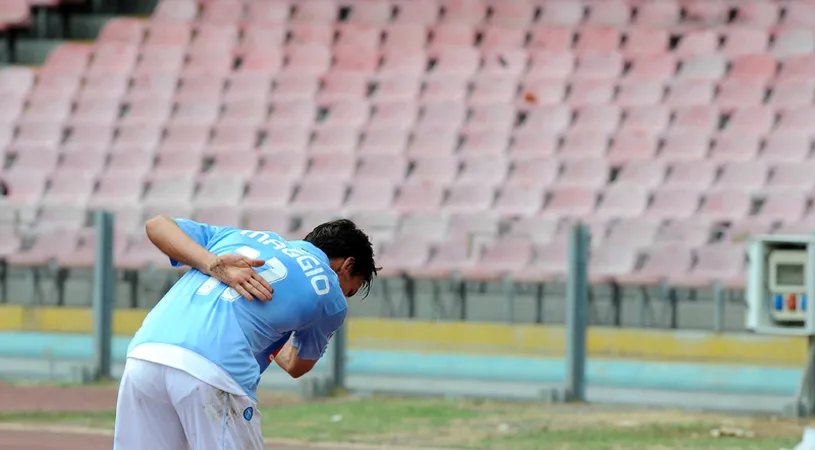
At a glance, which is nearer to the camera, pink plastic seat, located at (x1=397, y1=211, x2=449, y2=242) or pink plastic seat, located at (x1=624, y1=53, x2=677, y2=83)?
pink plastic seat, located at (x1=397, y1=211, x2=449, y2=242)

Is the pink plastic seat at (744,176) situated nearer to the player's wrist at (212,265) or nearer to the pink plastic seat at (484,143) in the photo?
the pink plastic seat at (484,143)

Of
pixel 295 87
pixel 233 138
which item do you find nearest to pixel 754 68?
pixel 295 87

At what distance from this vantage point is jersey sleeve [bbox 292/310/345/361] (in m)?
4.76

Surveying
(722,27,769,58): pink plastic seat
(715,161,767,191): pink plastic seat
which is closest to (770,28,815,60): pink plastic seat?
(722,27,769,58): pink plastic seat

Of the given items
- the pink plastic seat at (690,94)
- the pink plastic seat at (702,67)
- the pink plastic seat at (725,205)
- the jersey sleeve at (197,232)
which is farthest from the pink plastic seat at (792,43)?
the jersey sleeve at (197,232)

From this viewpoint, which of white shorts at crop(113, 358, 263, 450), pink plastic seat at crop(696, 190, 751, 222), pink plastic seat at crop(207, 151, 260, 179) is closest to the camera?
white shorts at crop(113, 358, 263, 450)

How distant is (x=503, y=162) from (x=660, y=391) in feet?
18.7

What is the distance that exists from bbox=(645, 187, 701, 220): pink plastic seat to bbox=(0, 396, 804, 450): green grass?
5191 mm

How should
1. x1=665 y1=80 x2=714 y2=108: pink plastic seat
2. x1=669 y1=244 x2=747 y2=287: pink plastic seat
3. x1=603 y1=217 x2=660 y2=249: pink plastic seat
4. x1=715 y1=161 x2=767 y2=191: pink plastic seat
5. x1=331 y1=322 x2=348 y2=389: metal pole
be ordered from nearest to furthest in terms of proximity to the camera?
x1=331 y1=322 x2=348 y2=389: metal pole < x1=669 y1=244 x2=747 y2=287: pink plastic seat < x1=603 y1=217 x2=660 y2=249: pink plastic seat < x1=715 y1=161 x2=767 y2=191: pink plastic seat < x1=665 y1=80 x2=714 y2=108: pink plastic seat

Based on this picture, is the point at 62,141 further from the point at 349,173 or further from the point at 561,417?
the point at 561,417

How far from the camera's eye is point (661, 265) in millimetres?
14328

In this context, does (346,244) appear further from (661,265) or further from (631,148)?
(631,148)

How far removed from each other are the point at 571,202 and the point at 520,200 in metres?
0.55

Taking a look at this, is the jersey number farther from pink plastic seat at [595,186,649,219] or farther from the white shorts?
pink plastic seat at [595,186,649,219]
